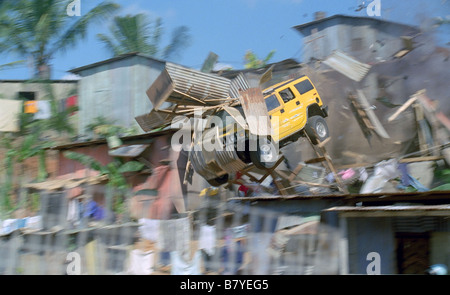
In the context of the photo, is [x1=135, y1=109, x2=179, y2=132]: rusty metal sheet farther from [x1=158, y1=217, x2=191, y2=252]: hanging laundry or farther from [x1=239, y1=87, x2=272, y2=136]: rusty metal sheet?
[x1=158, y1=217, x2=191, y2=252]: hanging laundry

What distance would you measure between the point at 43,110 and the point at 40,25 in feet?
11.7

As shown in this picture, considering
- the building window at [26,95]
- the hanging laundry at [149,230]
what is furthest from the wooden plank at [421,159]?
the building window at [26,95]

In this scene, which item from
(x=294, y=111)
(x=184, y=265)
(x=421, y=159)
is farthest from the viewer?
(x=294, y=111)

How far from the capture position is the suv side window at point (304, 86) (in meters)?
14.1

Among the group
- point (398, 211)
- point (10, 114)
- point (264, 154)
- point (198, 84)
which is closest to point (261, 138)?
point (264, 154)

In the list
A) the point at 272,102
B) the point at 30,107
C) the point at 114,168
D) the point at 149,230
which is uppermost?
the point at 30,107

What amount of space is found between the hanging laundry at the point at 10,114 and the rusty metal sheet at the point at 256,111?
1268 cm

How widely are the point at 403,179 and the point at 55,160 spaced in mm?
11523

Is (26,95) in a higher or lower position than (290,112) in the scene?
higher

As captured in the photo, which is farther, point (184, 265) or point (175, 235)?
point (175, 235)

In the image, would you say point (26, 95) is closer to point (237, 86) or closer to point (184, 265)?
point (237, 86)

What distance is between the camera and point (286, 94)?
13828 mm

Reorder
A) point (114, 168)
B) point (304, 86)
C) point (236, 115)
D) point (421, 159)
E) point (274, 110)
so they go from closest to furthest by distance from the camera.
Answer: point (236, 115)
point (421, 159)
point (274, 110)
point (304, 86)
point (114, 168)

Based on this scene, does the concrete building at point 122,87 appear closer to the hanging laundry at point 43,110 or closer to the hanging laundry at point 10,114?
the hanging laundry at point 43,110
